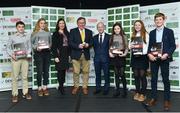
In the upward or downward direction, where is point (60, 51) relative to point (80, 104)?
upward

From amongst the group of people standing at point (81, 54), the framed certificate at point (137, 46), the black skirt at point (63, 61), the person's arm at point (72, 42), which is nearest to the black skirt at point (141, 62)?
the group of people standing at point (81, 54)

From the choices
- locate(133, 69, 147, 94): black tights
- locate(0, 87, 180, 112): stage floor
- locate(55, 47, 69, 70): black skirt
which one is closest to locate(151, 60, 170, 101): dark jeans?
locate(0, 87, 180, 112): stage floor

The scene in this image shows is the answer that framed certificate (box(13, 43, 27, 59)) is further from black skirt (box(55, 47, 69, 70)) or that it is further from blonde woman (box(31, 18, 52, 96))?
black skirt (box(55, 47, 69, 70))

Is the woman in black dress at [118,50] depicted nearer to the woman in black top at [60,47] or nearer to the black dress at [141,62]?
the black dress at [141,62]

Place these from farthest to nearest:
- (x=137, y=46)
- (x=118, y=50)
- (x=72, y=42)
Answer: (x=72, y=42), (x=118, y=50), (x=137, y=46)

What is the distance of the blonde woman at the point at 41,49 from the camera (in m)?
9.02

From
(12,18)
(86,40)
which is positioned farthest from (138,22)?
(12,18)

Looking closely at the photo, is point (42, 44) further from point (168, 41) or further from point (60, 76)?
point (168, 41)

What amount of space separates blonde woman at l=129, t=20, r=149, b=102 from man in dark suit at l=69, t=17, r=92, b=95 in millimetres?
1273

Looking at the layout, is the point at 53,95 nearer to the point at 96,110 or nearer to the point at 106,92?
the point at 106,92

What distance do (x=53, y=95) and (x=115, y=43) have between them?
6.56 ft

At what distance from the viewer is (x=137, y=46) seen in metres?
8.41

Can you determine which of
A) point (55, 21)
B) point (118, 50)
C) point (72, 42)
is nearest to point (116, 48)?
point (118, 50)

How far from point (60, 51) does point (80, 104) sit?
1759 millimetres
